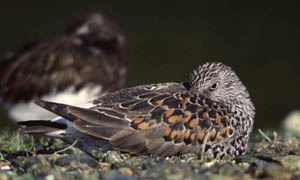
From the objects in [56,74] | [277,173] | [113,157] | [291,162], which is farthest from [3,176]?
[56,74]

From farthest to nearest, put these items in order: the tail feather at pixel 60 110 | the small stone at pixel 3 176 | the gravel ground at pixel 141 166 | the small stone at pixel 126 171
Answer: the tail feather at pixel 60 110 → the small stone at pixel 126 171 → the gravel ground at pixel 141 166 → the small stone at pixel 3 176

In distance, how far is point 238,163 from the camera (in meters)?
5.84

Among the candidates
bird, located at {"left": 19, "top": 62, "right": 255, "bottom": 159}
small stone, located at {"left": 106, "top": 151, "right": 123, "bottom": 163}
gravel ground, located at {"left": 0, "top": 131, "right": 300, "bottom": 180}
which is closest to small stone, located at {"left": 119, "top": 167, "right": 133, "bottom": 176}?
gravel ground, located at {"left": 0, "top": 131, "right": 300, "bottom": 180}

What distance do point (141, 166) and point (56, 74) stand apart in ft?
18.8

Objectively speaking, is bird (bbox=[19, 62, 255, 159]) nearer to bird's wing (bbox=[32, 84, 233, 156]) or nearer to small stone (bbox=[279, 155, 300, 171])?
bird's wing (bbox=[32, 84, 233, 156])

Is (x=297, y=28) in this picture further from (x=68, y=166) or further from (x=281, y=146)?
(x=68, y=166)

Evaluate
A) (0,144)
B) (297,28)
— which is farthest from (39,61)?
(297,28)

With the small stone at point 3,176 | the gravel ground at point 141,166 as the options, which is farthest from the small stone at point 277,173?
the small stone at point 3,176

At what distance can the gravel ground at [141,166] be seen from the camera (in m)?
4.82

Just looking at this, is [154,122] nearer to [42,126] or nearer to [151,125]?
[151,125]

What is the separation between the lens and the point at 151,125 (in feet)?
19.8

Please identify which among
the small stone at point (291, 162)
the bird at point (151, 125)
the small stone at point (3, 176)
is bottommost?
the small stone at point (291, 162)

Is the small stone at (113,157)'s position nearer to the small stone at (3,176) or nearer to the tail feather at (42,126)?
the tail feather at (42,126)

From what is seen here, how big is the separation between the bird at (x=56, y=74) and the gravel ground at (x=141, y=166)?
13.8 ft
